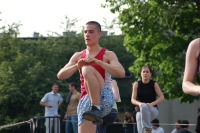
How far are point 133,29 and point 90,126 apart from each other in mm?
30946

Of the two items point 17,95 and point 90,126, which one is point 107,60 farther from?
point 17,95

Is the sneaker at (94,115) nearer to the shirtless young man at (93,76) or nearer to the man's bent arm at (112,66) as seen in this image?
the shirtless young man at (93,76)

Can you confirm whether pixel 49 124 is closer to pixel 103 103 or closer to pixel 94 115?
pixel 103 103

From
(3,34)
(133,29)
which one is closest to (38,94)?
(3,34)

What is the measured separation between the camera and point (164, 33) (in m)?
39.9

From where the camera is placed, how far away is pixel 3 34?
194 ft

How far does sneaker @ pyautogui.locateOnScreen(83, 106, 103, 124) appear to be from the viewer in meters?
8.46

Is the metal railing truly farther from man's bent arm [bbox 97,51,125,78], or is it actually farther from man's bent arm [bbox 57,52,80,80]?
man's bent arm [bbox 97,51,125,78]

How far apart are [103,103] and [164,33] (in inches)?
1234

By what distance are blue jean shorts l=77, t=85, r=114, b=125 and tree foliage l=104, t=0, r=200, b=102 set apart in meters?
29.2

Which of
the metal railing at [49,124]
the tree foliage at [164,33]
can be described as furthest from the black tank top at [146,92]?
the tree foliage at [164,33]

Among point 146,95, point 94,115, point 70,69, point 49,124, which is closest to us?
point 94,115

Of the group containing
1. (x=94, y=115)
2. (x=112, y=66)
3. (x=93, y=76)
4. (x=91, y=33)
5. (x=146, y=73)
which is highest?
(x=91, y=33)

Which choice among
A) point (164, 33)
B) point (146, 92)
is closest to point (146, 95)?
point (146, 92)
